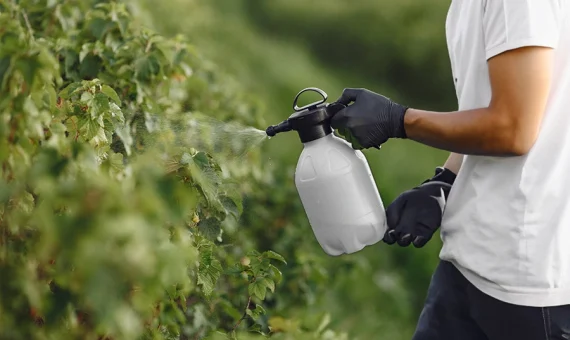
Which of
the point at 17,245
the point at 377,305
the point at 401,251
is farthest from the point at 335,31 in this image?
the point at 17,245

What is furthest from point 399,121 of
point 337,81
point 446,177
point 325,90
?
point 337,81

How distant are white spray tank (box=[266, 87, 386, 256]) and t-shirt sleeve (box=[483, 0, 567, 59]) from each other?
48cm

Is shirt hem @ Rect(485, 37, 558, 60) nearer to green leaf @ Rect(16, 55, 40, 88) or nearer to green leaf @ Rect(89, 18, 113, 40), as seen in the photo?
green leaf @ Rect(16, 55, 40, 88)

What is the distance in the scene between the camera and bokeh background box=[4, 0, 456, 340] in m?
3.45

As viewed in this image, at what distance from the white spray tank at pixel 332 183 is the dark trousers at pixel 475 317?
0.85 ft

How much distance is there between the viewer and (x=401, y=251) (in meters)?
4.99

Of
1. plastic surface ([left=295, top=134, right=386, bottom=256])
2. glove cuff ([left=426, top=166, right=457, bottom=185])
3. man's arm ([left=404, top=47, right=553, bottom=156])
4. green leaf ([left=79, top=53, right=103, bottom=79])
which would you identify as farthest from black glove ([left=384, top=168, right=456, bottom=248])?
green leaf ([left=79, top=53, right=103, bottom=79])

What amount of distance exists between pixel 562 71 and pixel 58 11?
169 cm

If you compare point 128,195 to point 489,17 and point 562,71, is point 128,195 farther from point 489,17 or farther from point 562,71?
point 562,71

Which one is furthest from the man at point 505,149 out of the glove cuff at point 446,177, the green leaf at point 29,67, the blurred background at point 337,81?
the blurred background at point 337,81

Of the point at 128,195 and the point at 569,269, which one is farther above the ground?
the point at 128,195

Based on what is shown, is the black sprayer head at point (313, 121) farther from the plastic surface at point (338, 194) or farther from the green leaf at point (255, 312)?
the green leaf at point (255, 312)

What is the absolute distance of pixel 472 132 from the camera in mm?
1941

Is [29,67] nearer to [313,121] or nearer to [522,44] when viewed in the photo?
[313,121]
